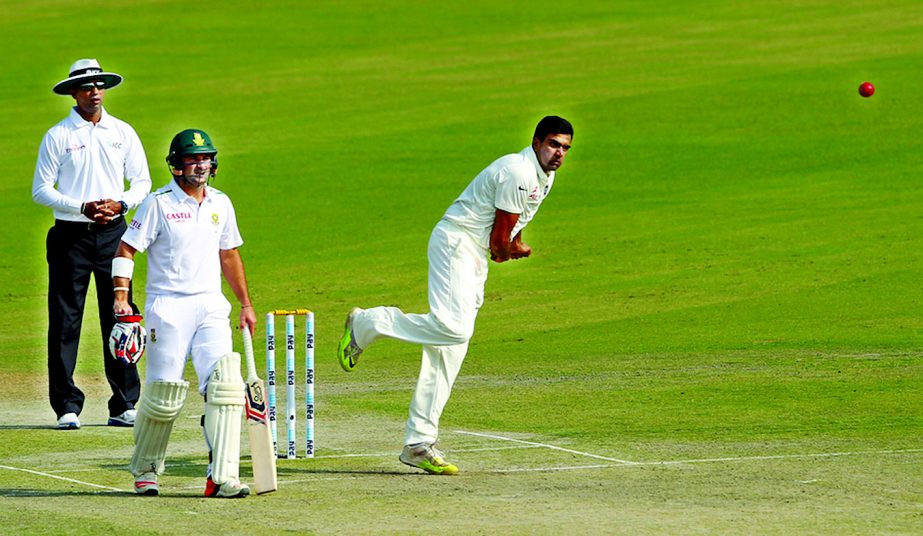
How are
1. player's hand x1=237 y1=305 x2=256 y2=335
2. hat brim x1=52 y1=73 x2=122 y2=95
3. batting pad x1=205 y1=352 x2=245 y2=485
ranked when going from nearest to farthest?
batting pad x1=205 y1=352 x2=245 y2=485 < player's hand x1=237 y1=305 x2=256 y2=335 < hat brim x1=52 y1=73 x2=122 y2=95

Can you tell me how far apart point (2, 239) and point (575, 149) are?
10.2m

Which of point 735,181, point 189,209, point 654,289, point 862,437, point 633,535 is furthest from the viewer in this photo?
point 735,181

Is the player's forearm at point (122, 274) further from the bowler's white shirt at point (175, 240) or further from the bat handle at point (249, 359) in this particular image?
the bat handle at point (249, 359)

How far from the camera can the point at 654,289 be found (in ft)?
62.7

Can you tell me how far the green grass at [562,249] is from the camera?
9227 millimetres

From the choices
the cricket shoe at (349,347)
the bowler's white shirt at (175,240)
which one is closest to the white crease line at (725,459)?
the cricket shoe at (349,347)

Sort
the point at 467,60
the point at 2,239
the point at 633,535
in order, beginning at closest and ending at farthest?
the point at 633,535 → the point at 2,239 → the point at 467,60

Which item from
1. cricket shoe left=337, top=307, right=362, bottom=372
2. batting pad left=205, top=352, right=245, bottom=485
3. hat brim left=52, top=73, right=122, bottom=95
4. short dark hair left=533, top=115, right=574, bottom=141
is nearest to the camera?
batting pad left=205, top=352, right=245, bottom=485

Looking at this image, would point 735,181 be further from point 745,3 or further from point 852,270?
point 745,3

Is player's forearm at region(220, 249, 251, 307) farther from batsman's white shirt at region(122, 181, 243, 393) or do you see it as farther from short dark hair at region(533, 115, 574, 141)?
short dark hair at region(533, 115, 574, 141)

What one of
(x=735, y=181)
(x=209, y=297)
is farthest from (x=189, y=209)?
(x=735, y=181)

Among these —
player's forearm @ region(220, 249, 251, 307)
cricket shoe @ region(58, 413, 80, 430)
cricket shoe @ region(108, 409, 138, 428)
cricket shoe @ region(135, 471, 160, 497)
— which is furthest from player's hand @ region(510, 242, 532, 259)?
cricket shoe @ region(58, 413, 80, 430)

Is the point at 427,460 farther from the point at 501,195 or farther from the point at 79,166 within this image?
the point at 79,166

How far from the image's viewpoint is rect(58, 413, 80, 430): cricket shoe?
38.4ft
